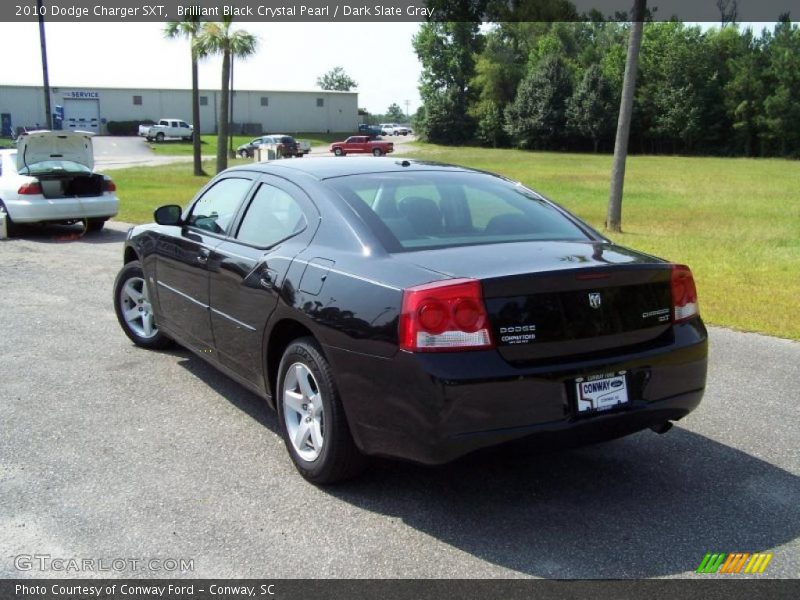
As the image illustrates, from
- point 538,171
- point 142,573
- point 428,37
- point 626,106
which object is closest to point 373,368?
point 142,573

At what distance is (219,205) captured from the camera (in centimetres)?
532

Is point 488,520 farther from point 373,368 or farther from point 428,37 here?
point 428,37

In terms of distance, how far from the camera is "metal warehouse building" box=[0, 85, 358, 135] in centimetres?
7406

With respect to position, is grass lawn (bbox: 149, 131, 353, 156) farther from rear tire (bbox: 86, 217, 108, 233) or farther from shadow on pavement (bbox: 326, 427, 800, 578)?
shadow on pavement (bbox: 326, 427, 800, 578)

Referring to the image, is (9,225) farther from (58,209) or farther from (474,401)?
(474,401)

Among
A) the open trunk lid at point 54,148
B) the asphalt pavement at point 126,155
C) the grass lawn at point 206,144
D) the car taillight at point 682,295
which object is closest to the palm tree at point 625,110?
the open trunk lid at point 54,148

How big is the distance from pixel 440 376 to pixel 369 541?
81cm

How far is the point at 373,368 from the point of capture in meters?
3.50

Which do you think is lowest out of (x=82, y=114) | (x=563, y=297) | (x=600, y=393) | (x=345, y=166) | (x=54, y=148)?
(x=82, y=114)

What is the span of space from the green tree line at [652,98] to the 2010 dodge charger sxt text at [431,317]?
69318mm

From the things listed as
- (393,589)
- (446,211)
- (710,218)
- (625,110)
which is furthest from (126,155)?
(393,589)

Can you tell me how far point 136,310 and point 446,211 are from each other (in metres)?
3.34

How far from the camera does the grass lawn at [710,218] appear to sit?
8727mm

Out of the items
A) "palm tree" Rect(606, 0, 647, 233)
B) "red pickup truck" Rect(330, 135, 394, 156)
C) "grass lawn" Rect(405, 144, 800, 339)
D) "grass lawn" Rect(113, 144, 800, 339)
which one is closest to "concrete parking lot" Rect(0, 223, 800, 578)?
"grass lawn" Rect(405, 144, 800, 339)
